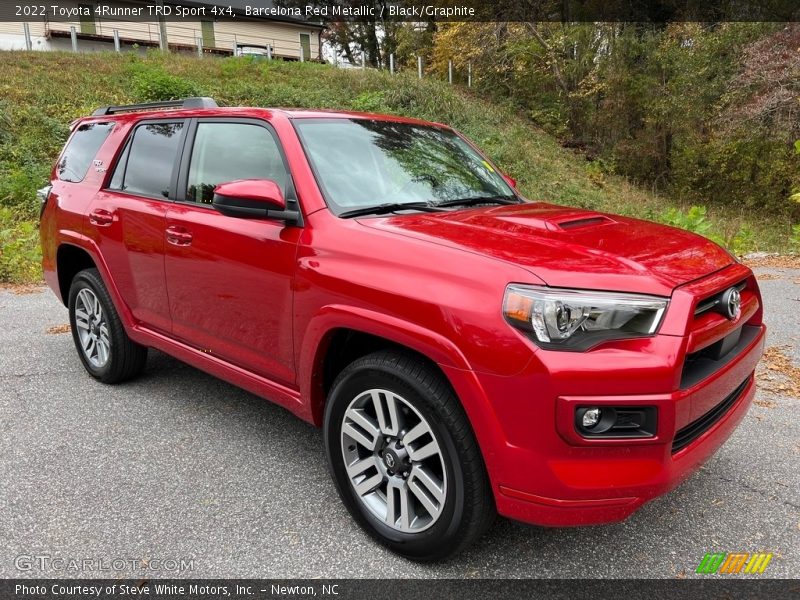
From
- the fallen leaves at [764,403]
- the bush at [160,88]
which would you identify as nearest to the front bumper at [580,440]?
the fallen leaves at [764,403]

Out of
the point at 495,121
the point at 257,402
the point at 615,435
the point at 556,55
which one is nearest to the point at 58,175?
the point at 257,402

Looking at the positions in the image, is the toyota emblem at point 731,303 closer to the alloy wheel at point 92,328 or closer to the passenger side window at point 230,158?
the passenger side window at point 230,158

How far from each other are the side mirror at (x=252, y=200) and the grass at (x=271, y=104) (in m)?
9.35

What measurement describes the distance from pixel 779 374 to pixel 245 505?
Result: 3.94 m

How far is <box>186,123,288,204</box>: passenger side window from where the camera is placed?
3152mm

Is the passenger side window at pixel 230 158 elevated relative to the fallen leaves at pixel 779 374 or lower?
elevated

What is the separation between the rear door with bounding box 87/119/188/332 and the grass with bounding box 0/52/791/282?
25.0 ft

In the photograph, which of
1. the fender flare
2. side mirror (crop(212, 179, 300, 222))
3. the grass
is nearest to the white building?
the grass

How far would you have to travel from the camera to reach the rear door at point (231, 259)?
2928 mm

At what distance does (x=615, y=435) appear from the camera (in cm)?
205

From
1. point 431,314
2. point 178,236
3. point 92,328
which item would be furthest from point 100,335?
point 431,314

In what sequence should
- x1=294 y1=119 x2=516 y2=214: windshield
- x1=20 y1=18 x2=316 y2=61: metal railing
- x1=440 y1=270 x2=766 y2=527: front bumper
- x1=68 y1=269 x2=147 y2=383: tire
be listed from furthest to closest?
x1=20 y1=18 x2=316 y2=61: metal railing
x1=68 y1=269 x2=147 y2=383: tire
x1=294 y1=119 x2=516 y2=214: windshield
x1=440 y1=270 x2=766 y2=527: front bumper

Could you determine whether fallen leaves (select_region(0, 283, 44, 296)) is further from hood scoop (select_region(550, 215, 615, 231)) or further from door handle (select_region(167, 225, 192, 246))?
hood scoop (select_region(550, 215, 615, 231))

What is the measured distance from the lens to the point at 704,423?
2.36 meters
